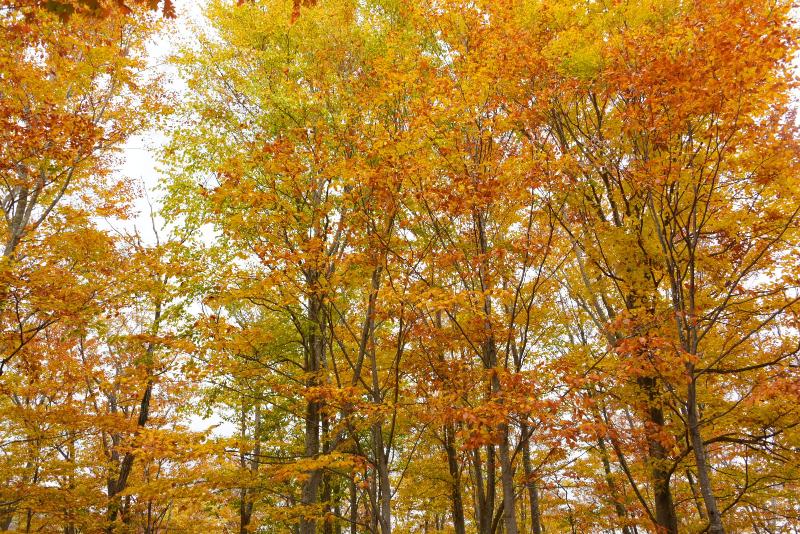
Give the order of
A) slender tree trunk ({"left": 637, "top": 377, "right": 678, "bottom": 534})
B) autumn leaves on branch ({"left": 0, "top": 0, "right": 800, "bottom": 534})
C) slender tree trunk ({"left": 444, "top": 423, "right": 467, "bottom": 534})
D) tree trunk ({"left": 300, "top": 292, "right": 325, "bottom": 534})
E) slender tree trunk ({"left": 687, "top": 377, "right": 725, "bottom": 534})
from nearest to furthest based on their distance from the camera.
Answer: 1. slender tree trunk ({"left": 687, "top": 377, "right": 725, "bottom": 534})
2. autumn leaves on branch ({"left": 0, "top": 0, "right": 800, "bottom": 534})
3. slender tree trunk ({"left": 637, "top": 377, "right": 678, "bottom": 534})
4. tree trunk ({"left": 300, "top": 292, "right": 325, "bottom": 534})
5. slender tree trunk ({"left": 444, "top": 423, "right": 467, "bottom": 534})

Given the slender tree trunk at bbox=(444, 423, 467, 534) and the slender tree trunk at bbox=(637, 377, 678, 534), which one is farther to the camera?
the slender tree trunk at bbox=(444, 423, 467, 534)

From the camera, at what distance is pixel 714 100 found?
4.70 metres

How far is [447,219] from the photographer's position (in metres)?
8.56

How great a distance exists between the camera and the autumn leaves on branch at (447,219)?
525 centimetres

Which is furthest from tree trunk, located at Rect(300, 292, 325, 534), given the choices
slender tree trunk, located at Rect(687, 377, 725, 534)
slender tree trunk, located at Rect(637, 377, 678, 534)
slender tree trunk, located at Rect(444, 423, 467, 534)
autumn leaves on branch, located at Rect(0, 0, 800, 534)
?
slender tree trunk, located at Rect(637, 377, 678, 534)

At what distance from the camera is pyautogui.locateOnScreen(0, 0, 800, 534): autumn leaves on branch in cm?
525

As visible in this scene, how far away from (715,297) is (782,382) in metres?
3.36

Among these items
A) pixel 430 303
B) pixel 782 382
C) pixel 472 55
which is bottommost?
pixel 782 382

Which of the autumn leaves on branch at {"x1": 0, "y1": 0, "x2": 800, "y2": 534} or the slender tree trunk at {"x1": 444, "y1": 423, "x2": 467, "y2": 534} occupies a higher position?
the autumn leaves on branch at {"x1": 0, "y1": 0, "x2": 800, "y2": 534}

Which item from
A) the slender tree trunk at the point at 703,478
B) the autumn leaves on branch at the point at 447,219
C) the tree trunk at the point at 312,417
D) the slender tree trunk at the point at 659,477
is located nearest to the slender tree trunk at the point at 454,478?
the autumn leaves on branch at the point at 447,219

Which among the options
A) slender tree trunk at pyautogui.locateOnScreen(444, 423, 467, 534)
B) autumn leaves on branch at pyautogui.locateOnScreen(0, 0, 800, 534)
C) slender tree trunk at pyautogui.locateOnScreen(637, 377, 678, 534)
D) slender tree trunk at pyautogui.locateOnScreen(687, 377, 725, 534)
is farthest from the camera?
slender tree trunk at pyautogui.locateOnScreen(444, 423, 467, 534)

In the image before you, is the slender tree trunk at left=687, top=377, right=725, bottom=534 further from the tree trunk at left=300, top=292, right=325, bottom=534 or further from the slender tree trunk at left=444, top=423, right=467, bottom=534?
the slender tree trunk at left=444, top=423, right=467, bottom=534

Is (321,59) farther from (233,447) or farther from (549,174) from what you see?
(233,447)

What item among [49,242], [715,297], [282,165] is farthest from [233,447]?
[715,297]
